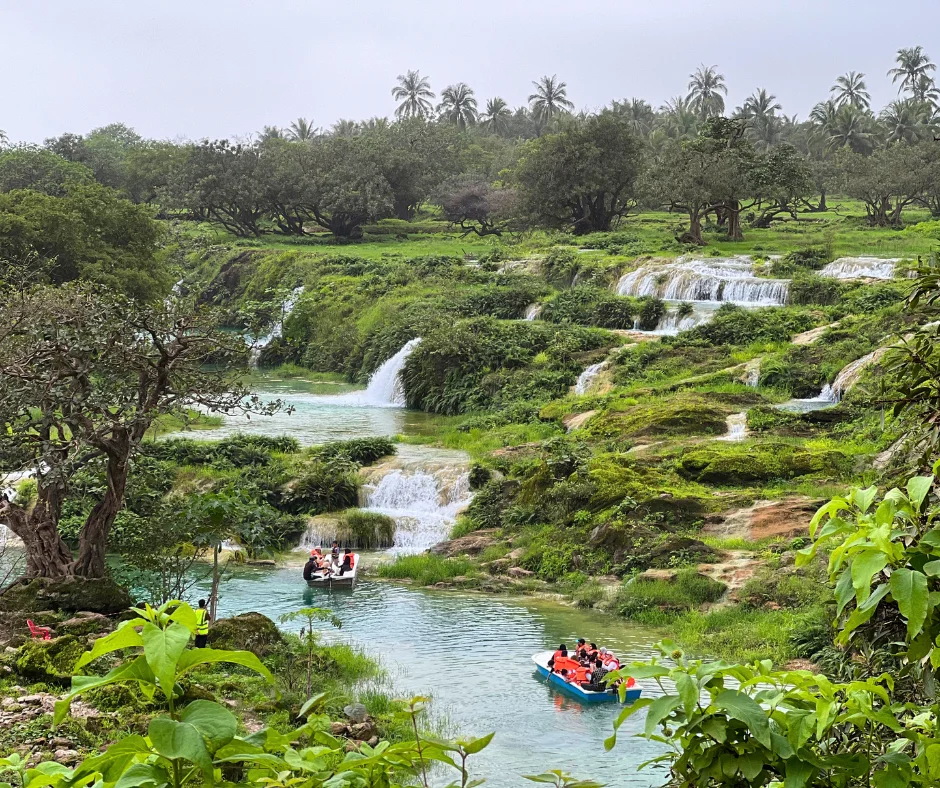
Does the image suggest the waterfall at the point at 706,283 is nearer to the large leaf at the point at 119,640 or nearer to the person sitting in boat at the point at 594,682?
the person sitting in boat at the point at 594,682

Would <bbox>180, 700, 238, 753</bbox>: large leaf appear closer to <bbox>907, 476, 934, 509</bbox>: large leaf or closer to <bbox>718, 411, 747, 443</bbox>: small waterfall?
<bbox>907, 476, 934, 509</bbox>: large leaf

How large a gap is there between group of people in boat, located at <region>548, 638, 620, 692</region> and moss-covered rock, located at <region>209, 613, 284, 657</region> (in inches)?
128

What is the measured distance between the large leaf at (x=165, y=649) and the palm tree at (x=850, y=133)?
82058mm

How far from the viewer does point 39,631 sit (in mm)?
11320

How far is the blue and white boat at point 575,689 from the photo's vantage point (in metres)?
→ 12.1

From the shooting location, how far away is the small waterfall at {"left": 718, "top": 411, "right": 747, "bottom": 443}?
22562 mm

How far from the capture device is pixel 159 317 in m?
12.9

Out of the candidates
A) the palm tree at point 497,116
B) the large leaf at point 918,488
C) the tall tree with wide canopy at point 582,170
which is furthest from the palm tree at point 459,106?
the large leaf at point 918,488

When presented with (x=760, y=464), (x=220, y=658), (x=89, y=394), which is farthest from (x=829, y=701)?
(x=760, y=464)

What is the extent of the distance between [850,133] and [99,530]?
247ft

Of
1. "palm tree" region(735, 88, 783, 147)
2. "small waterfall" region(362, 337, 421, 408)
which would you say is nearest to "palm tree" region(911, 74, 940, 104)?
"palm tree" region(735, 88, 783, 147)

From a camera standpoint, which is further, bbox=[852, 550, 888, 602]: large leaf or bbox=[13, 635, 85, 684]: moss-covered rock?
bbox=[13, 635, 85, 684]: moss-covered rock

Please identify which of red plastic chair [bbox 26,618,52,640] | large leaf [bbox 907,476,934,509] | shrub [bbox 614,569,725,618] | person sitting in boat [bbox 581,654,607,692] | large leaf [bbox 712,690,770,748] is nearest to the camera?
large leaf [bbox 712,690,770,748]

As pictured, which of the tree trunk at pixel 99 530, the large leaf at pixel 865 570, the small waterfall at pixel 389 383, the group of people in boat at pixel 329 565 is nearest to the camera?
the large leaf at pixel 865 570
